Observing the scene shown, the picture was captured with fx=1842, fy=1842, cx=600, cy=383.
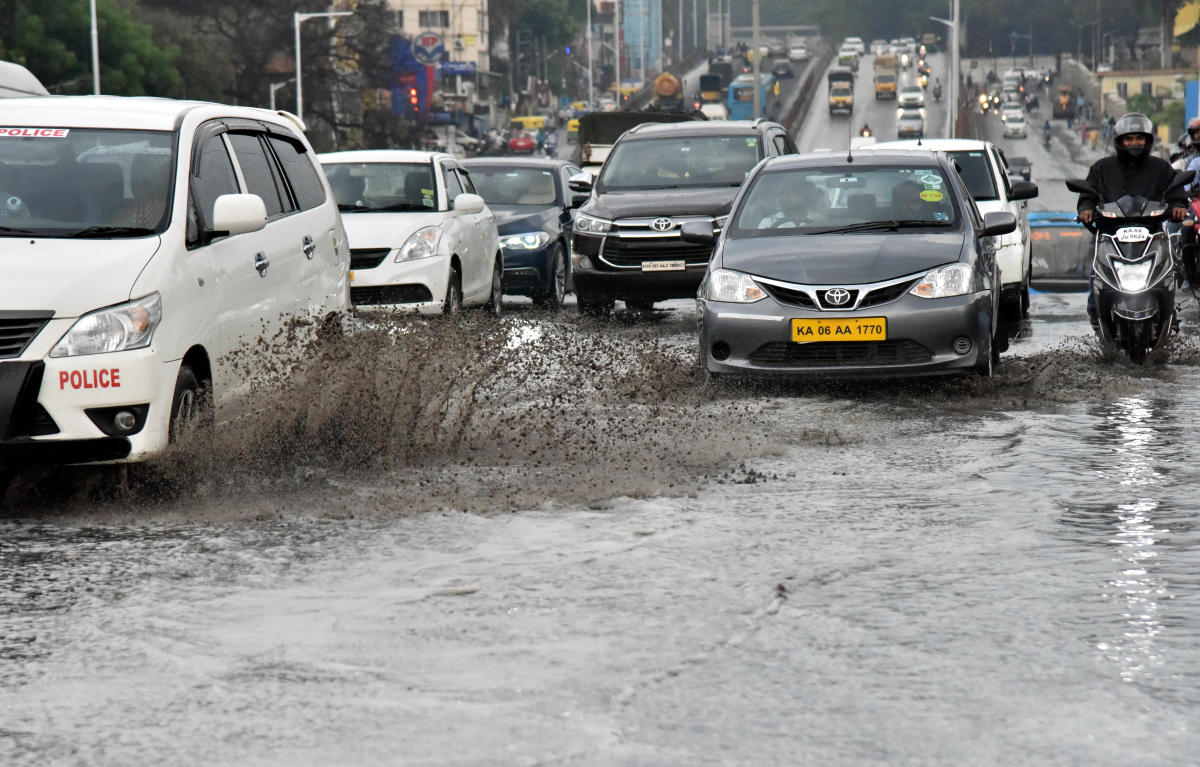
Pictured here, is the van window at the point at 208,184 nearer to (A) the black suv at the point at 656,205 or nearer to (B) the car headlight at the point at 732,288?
(B) the car headlight at the point at 732,288

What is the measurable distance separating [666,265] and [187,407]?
30.9ft

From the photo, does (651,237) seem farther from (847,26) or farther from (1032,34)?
(847,26)

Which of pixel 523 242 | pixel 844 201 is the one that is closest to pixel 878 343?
pixel 844 201

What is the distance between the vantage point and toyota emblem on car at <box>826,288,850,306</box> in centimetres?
1055

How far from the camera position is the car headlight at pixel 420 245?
14.8 meters

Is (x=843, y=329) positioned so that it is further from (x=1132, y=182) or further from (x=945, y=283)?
(x=1132, y=182)

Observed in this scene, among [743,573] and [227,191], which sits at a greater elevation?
[227,191]

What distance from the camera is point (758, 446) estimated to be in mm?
8781

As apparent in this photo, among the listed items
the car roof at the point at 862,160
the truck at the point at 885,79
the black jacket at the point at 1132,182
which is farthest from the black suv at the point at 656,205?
the truck at the point at 885,79

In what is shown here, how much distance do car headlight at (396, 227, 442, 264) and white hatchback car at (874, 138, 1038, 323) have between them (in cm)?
394

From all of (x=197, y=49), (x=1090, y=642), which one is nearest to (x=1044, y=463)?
(x=1090, y=642)

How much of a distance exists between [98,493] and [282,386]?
1.00 metres

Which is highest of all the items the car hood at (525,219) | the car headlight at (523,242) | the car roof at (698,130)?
the car roof at (698,130)

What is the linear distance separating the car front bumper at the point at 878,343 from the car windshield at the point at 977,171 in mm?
6900
